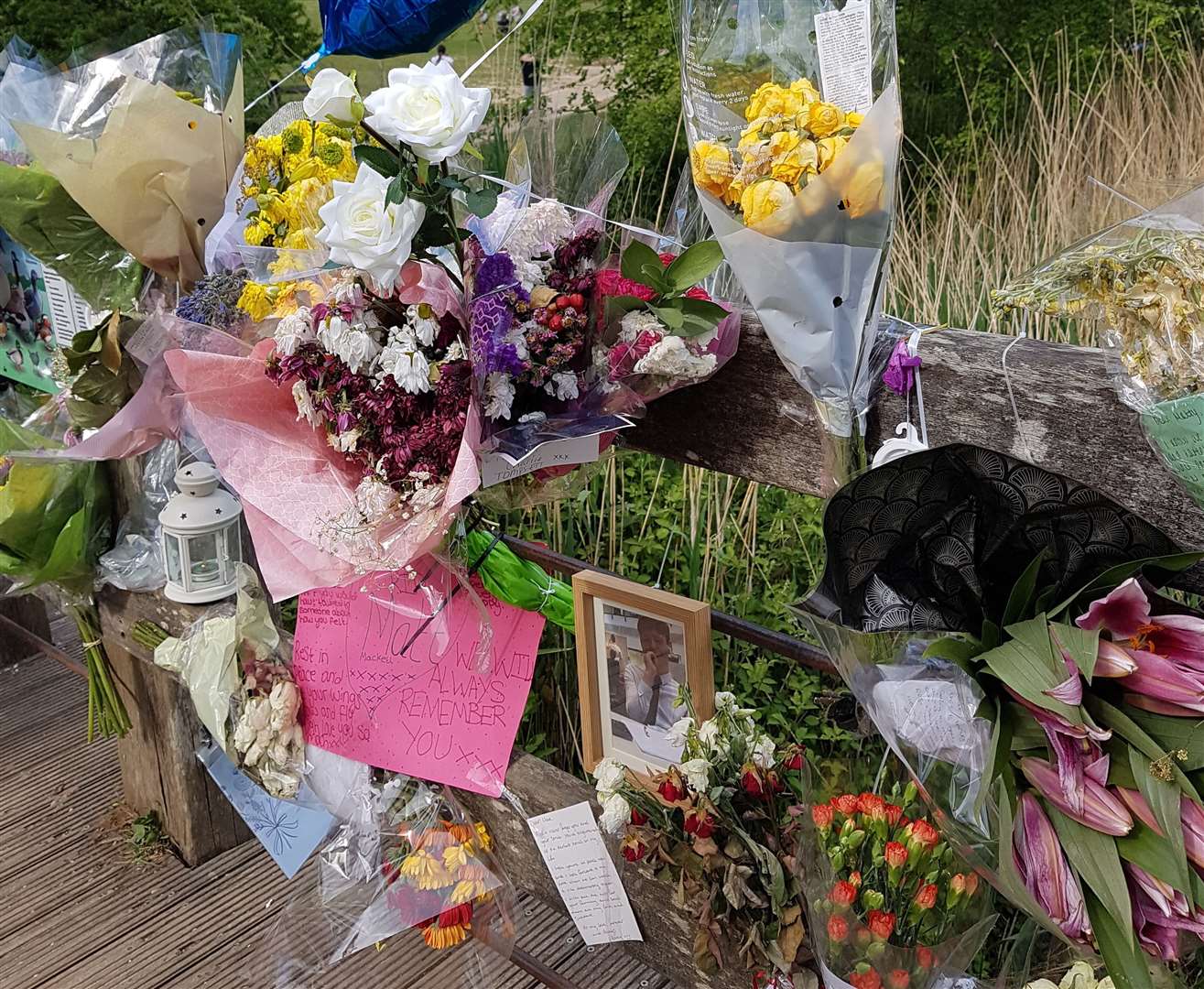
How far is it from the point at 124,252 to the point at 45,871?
4.25 ft

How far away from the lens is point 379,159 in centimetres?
103

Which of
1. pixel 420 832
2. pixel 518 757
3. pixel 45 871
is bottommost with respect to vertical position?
pixel 45 871

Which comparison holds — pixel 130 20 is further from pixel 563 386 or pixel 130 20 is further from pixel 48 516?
pixel 563 386

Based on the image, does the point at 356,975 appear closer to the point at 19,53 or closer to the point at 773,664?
the point at 773,664

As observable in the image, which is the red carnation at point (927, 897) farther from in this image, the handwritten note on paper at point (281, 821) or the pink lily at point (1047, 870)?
the handwritten note on paper at point (281, 821)

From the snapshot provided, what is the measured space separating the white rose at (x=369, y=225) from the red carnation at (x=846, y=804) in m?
0.72

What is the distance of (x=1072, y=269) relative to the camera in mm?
892

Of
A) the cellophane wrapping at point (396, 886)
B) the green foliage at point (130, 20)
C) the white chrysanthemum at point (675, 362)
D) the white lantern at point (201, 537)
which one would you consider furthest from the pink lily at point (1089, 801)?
the green foliage at point (130, 20)

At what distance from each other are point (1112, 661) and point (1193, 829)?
0.14 m

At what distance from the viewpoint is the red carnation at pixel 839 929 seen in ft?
3.63

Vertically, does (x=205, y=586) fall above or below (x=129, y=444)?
below

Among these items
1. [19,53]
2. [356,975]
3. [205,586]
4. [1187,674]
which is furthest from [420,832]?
[19,53]

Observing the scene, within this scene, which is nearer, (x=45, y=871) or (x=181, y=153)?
(x=181, y=153)

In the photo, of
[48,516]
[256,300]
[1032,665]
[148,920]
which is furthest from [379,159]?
[148,920]
